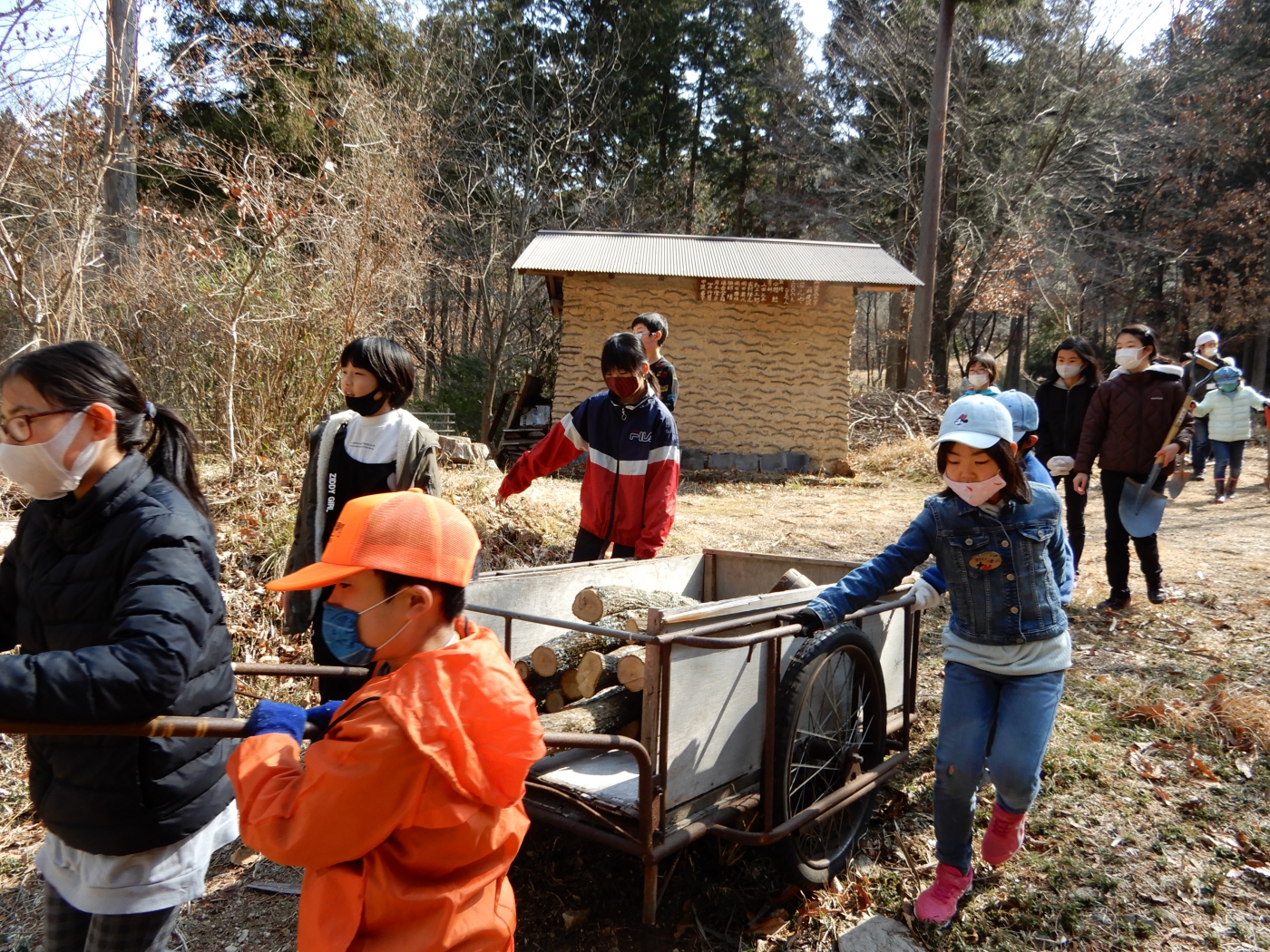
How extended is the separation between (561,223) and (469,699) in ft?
68.6

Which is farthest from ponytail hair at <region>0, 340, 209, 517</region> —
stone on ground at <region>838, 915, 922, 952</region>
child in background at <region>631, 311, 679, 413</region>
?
child in background at <region>631, 311, 679, 413</region>

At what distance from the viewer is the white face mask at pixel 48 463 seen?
1803mm

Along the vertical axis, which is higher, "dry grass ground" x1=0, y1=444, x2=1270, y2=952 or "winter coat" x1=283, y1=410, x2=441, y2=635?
"winter coat" x1=283, y1=410, x2=441, y2=635

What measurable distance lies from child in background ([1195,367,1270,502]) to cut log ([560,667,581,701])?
35.9 feet

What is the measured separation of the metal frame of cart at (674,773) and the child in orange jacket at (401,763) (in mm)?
772

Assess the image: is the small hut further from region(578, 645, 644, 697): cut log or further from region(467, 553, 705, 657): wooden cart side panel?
region(578, 645, 644, 697): cut log

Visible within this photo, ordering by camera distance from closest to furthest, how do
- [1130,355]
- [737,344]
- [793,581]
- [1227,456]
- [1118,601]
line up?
[793,581]
[1130,355]
[1118,601]
[1227,456]
[737,344]

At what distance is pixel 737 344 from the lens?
13688 millimetres

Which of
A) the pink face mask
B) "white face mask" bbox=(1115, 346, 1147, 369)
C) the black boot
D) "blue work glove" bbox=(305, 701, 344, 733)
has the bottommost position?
the black boot

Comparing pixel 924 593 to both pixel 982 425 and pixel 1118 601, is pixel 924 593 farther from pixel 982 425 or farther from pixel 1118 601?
pixel 1118 601

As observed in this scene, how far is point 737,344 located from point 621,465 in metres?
9.48

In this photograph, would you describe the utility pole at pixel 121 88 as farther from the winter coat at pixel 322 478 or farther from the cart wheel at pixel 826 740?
the cart wheel at pixel 826 740

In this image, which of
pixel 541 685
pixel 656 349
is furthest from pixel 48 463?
pixel 656 349

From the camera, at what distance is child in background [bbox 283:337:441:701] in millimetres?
3467
